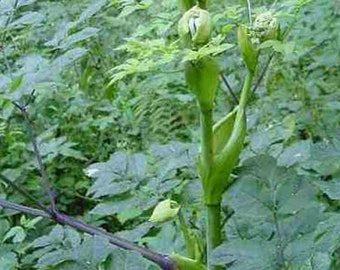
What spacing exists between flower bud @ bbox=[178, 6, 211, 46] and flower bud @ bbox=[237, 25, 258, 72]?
0.19 feet

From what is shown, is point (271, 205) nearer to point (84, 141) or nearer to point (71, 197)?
point (71, 197)

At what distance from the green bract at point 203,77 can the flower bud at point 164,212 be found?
0.44 feet

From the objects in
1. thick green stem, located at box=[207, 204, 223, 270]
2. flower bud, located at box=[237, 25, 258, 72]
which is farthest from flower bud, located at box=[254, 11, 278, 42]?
thick green stem, located at box=[207, 204, 223, 270]

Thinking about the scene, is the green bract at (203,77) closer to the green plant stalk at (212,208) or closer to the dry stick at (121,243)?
the green plant stalk at (212,208)

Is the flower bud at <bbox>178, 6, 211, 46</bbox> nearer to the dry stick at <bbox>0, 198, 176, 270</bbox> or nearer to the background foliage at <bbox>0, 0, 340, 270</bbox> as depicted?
the background foliage at <bbox>0, 0, 340, 270</bbox>

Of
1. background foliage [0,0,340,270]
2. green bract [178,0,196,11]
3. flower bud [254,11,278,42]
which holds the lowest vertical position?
background foliage [0,0,340,270]

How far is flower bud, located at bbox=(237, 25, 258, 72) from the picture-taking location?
1024mm

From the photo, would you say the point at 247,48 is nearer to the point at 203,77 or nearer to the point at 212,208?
the point at 203,77

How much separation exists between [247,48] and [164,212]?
22 cm

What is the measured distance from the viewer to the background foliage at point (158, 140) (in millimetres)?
950

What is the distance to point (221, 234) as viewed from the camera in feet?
3.59

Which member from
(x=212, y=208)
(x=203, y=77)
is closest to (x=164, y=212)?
(x=212, y=208)

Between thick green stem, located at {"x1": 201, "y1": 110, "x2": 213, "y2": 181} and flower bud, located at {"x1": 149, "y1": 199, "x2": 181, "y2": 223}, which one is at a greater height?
thick green stem, located at {"x1": 201, "y1": 110, "x2": 213, "y2": 181}

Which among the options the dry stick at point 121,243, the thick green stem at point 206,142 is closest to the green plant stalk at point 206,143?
the thick green stem at point 206,142
